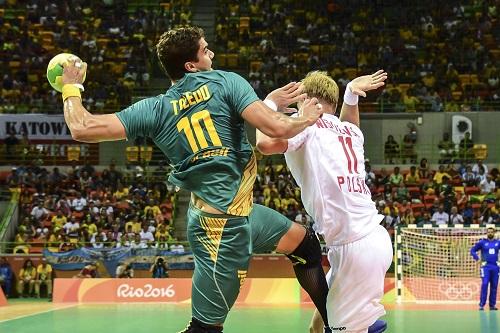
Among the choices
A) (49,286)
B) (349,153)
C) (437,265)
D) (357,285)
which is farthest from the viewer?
(49,286)

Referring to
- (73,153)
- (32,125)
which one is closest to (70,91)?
(73,153)

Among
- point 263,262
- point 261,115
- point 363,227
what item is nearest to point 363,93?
point 363,227

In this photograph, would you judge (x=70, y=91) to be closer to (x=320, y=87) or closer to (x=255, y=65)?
(x=320, y=87)

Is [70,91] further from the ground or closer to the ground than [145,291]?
further from the ground

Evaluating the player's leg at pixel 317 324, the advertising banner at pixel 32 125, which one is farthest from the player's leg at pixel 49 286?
the player's leg at pixel 317 324

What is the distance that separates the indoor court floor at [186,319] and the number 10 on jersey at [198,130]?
691cm

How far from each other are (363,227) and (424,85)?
80.7 feet

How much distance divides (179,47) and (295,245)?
169 cm

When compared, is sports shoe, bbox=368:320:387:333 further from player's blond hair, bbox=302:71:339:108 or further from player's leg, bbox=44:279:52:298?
player's leg, bbox=44:279:52:298

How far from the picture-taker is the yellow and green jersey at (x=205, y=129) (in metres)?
4.62

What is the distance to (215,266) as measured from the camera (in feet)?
15.2

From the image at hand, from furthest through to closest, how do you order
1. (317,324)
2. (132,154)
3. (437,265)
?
(132,154) → (437,265) → (317,324)

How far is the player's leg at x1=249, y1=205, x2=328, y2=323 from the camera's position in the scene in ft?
16.9

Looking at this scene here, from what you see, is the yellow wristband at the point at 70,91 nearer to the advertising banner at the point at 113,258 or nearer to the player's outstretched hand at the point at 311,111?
the player's outstretched hand at the point at 311,111
